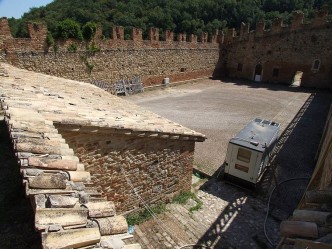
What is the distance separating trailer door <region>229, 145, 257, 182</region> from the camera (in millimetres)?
9531

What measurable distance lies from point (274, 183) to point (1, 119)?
37.2ft

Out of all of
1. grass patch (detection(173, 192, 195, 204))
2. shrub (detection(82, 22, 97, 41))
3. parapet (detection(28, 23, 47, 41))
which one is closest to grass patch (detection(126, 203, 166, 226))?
grass patch (detection(173, 192, 195, 204))

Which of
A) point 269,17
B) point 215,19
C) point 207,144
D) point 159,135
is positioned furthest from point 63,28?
point 269,17

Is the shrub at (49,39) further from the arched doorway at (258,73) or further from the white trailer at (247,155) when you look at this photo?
the arched doorway at (258,73)

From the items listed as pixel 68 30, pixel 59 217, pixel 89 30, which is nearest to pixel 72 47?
pixel 68 30

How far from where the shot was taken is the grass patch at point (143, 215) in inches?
293

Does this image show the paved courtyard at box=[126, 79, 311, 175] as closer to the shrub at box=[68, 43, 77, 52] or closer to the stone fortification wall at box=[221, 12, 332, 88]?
the stone fortification wall at box=[221, 12, 332, 88]

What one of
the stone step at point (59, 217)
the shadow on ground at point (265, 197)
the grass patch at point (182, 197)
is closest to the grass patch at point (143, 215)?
the grass patch at point (182, 197)

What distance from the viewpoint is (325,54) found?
85.5ft

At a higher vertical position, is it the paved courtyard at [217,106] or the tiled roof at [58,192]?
the tiled roof at [58,192]

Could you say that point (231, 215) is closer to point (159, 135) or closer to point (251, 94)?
point (159, 135)

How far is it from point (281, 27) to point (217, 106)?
13.5 m

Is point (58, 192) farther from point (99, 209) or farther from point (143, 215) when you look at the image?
point (143, 215)

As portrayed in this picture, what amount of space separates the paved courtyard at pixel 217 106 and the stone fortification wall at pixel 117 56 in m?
1.85
